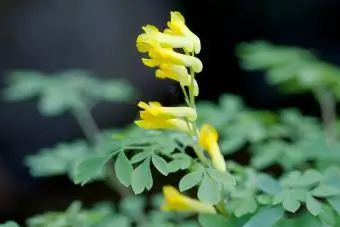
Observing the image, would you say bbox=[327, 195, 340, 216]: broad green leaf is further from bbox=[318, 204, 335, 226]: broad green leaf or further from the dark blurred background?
the dark blurred background

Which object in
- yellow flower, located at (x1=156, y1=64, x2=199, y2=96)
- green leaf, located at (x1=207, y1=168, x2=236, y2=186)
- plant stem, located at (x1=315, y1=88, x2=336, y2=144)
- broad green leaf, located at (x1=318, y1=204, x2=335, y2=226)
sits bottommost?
plant stem, located at (x1=315, y1=88, x2=336, y2=144)

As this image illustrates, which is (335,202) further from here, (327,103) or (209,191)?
(327,103)

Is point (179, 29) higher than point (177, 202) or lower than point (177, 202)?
higher

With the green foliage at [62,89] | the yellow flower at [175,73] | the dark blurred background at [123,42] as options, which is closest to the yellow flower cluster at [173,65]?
the yellow flower at [175,73]

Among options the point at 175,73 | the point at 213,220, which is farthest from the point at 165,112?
the point at 213,220

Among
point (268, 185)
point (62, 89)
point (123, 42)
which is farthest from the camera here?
point (123, 42)

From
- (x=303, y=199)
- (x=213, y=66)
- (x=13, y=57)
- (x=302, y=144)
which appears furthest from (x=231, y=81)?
(x=303, y=199)

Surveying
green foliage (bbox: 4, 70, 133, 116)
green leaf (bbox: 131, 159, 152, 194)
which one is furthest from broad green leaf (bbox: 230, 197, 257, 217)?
green foliage (bbox: 4, 70, 133, 116)
